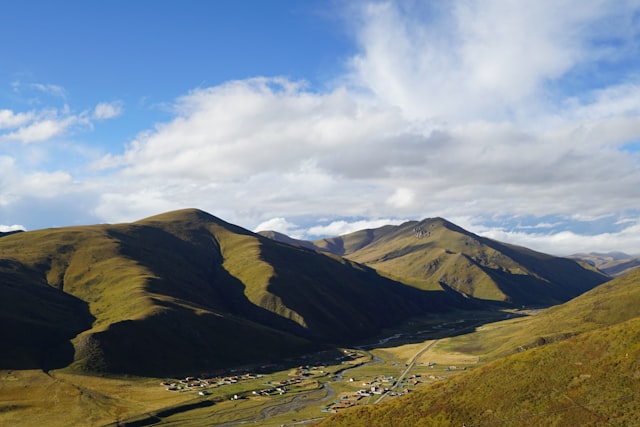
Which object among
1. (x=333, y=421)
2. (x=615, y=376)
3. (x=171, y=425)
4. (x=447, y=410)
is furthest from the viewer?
(x=171, y=425)

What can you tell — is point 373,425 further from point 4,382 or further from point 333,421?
point 4,382

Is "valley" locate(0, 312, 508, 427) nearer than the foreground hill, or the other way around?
the foreground hill

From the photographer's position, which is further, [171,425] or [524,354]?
[171,425]

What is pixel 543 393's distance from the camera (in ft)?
307

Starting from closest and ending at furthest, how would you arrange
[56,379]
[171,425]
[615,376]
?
[615,376] → [171,425] → [56,379]

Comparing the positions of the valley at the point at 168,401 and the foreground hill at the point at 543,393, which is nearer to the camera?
the foreground hill at the point at 543,393

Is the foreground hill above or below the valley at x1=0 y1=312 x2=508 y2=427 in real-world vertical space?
above

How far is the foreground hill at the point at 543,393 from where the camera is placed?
85500 mm

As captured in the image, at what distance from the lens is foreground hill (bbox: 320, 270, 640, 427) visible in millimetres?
85500

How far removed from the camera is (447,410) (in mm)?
97500

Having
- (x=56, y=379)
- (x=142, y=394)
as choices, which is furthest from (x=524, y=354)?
(x=56, y=379)

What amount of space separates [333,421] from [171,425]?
214ft

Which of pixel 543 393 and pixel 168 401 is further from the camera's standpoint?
pixel 168 401

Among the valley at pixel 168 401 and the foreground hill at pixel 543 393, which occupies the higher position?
the foreground hill at pixel 543 393
